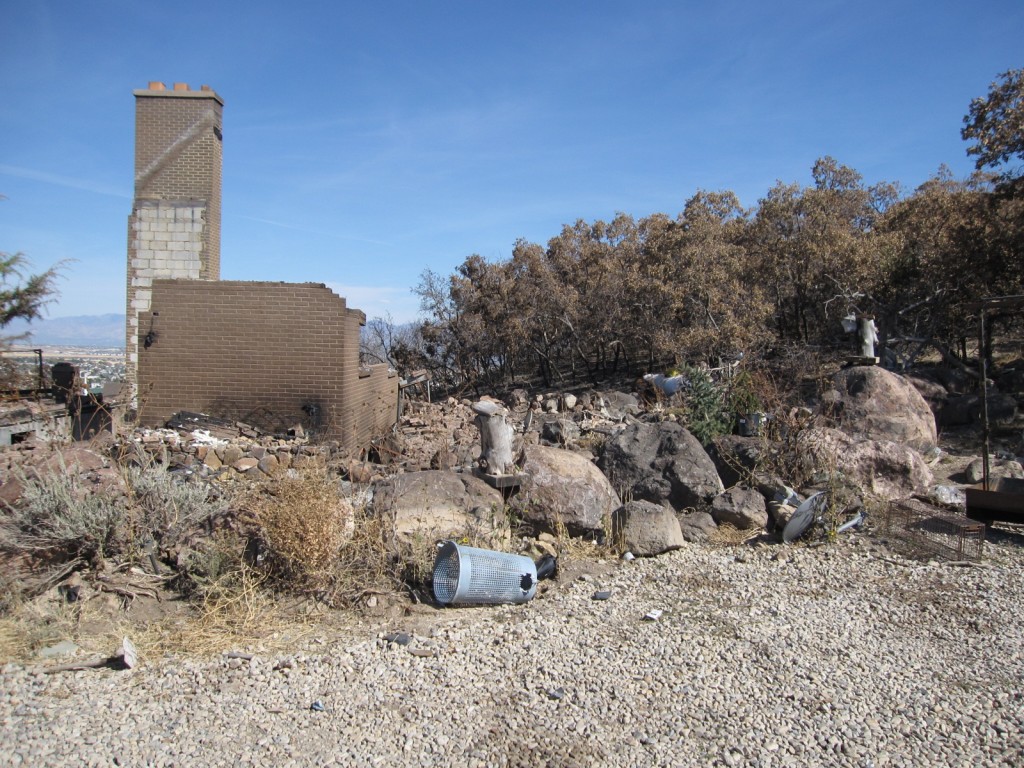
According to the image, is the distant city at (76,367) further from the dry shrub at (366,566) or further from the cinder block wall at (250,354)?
the dry shrub at (366,566)

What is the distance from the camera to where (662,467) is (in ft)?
27.0

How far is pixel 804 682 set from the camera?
4.32 meters

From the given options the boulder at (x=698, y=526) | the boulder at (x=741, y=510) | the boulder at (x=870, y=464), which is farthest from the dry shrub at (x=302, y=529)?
the boulder at (x=870, y=464)

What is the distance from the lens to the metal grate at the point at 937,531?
21.9 ft

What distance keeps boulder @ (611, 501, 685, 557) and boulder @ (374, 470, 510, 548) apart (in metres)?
1.08

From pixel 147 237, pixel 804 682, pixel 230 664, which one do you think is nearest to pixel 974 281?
pixel 804 682

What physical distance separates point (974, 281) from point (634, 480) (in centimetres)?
1040

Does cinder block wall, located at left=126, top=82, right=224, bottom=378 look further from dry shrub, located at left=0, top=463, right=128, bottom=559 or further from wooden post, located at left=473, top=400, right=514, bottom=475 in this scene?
dry shrub, located at left=0, top=463, right=128, bottom=559

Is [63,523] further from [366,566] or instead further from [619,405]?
[619,405]

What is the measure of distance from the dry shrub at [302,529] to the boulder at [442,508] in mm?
678

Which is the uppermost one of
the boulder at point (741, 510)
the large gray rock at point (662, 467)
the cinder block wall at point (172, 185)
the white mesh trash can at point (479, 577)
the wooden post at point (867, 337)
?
the cinder block wall at point (172, 185)

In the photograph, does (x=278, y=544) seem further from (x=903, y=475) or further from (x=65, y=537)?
(x=903, y=475)

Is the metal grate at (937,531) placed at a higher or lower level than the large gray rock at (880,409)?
lower

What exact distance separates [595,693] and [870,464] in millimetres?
5694
